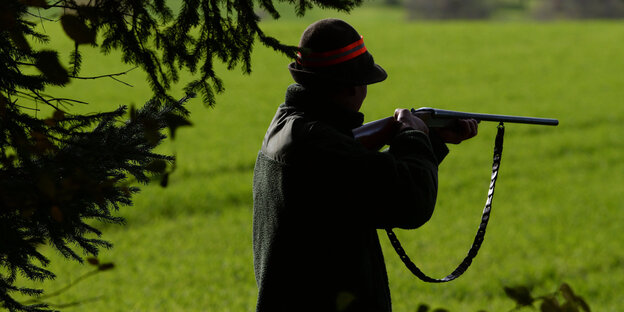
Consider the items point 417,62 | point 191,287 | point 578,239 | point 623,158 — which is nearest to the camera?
point 191,287

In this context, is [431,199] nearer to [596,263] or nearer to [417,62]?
[596,263]

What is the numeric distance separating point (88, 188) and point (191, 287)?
22.0ft

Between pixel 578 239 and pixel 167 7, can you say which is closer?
pixel 167 7

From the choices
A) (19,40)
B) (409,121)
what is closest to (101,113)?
(19,40)

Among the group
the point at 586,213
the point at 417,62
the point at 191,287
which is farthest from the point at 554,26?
the point at 191,287

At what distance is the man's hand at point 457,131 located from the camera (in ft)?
9.98

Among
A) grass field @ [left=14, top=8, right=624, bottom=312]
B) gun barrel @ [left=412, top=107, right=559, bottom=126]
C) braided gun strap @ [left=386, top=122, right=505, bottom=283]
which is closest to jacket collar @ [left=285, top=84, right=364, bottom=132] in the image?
braided gun strap @ [left=386, top=122, right=505, bottom=283]

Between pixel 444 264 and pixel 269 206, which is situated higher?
pixel 269 206

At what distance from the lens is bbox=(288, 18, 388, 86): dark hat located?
7.44 ft

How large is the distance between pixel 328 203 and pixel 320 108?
0.33 metres

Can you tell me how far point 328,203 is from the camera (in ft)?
7.10

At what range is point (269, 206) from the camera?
2.32 meters

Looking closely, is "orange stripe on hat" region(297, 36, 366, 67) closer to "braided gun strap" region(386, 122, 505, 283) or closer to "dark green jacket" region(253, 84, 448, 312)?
"dark green jacket" region(253, 84, 448, 312)

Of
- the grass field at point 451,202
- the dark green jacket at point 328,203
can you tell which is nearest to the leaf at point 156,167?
the dark green jacket at point 328,203
